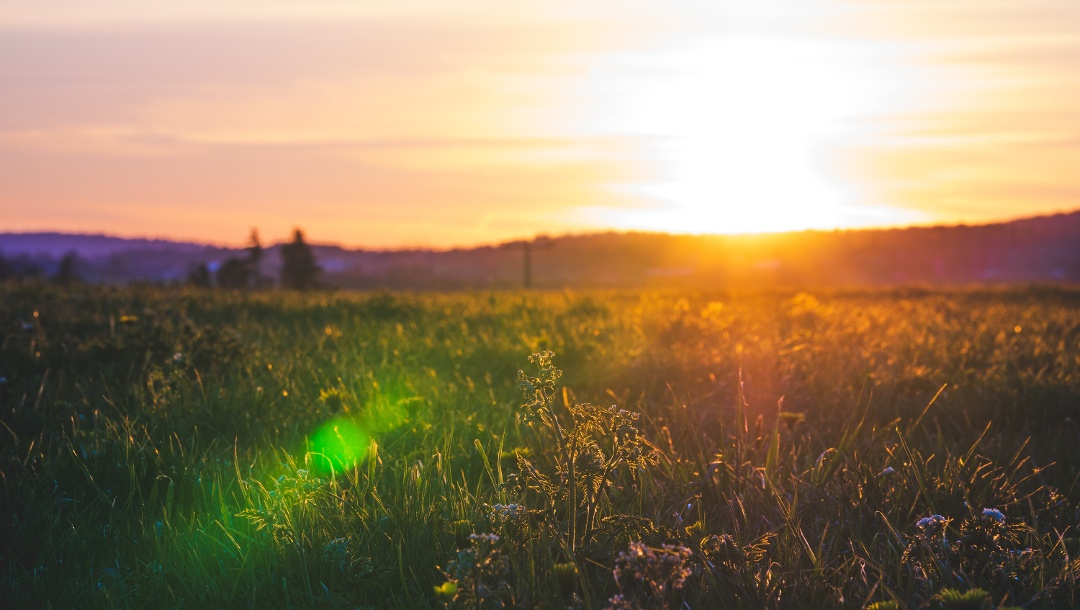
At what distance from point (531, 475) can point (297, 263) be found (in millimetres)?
28075

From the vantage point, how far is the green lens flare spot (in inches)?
115

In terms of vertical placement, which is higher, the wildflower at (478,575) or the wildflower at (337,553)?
the wildflower at (478,575)

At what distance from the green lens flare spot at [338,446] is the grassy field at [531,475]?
2cm

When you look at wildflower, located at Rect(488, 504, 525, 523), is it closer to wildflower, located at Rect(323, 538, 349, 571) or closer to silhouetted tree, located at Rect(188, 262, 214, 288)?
wildflower, located at Rect(323, 538, 349, 571)

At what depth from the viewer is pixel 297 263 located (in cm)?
2862

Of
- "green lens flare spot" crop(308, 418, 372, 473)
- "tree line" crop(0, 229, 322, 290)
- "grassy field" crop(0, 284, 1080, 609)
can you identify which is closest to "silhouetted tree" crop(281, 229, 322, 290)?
"tree line" crop(0, 229, 322, 290)

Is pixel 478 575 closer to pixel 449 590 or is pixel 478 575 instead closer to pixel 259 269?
pixel 449 590

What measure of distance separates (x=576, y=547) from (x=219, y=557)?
3.49 feet

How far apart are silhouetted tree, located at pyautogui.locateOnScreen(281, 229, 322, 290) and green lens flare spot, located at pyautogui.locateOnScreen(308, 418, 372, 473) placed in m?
25.4

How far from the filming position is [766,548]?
2.25 metres

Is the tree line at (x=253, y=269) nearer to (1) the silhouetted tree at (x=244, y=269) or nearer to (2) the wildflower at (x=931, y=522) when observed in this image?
(1) the silhouetted tree at (x=244, y=269)

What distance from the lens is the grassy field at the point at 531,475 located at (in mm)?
1953

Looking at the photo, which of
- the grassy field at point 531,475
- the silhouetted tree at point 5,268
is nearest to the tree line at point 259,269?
the silhouetted tree at point 5,268

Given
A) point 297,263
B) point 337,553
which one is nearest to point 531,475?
point 337,553
